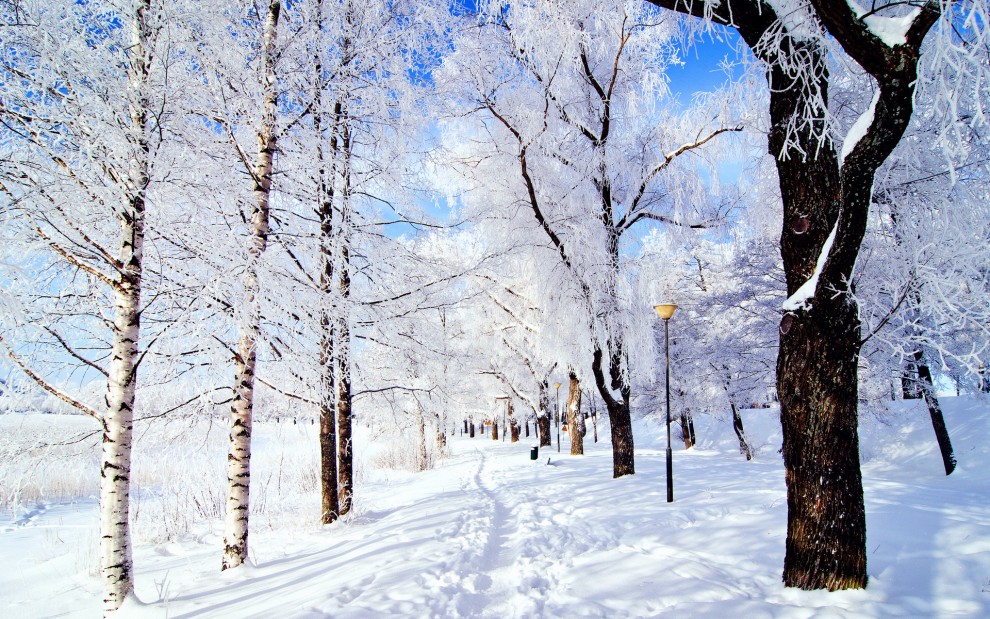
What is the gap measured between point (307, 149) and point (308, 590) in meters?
4.96

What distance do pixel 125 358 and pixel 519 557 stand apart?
4648mm

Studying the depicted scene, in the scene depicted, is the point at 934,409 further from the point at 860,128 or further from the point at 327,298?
the point at 327,298

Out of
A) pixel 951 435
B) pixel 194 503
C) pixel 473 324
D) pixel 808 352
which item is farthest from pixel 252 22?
pixel 951 435

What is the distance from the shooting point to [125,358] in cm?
399

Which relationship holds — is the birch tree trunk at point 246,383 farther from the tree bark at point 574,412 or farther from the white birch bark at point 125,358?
the tree bark at point 574,412

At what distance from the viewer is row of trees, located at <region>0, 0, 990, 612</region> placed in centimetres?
338

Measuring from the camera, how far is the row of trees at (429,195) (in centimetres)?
338

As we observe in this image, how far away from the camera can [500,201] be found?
10531 mm

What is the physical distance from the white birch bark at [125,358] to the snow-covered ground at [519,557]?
44 cm

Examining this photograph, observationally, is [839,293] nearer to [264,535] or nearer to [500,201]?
[500,201]

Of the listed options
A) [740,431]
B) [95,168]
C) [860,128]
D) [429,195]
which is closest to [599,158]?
[429,195]

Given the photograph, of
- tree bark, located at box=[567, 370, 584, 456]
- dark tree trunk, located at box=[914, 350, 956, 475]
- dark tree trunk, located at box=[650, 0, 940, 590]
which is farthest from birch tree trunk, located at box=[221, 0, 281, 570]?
dark tree trunk, located at box=[914, 350, 956, 475]

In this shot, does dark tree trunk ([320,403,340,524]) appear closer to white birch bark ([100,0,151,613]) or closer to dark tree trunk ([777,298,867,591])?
white birch bark ([100,0,151,613])

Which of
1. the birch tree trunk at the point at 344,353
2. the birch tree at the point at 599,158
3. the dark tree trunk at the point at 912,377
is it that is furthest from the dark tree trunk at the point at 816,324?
the dark tree trunk at the point at 912,377
